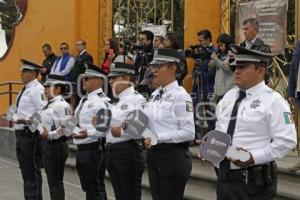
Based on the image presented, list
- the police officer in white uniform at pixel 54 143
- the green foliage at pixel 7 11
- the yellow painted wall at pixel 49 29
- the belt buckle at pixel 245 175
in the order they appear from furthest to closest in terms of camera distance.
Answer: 1. the green foliage at pixel 7 11
2. the yellow painted wall at pixel 49 29
3. the police officer in white uniform at pixel 54 143
4. the belt buckle at pixel 245 175

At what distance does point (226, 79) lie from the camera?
Result: 8383 millimetres

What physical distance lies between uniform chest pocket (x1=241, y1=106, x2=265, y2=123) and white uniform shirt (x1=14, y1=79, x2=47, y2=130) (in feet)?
12.8

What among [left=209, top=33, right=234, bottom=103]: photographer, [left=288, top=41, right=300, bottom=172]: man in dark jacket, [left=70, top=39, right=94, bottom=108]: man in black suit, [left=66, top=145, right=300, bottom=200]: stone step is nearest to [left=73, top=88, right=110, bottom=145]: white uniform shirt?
[left=66, top=145, right=300, bottom=200]: stone step

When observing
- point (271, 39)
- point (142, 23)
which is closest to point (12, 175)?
point (142, 23)

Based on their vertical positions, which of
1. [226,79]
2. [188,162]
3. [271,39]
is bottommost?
[188,162]

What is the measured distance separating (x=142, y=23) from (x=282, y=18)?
13.7ft

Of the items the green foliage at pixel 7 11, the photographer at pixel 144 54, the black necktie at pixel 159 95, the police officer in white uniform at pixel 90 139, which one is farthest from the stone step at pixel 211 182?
the green foliage at pixel 7 11

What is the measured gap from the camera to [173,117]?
5.36 m

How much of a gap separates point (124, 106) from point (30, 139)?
2.10 m

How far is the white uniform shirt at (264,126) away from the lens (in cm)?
416

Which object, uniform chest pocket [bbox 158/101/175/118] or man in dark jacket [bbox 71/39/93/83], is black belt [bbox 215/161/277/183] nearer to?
uniform chest pocket [bbox 158/101/175/118]

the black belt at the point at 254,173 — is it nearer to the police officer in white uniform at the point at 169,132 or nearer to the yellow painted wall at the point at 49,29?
the police officer in white uniform at the point at 169,132

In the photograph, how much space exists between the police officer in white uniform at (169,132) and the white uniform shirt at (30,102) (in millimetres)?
2648

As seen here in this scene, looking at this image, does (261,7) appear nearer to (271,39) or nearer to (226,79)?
(271,39)
